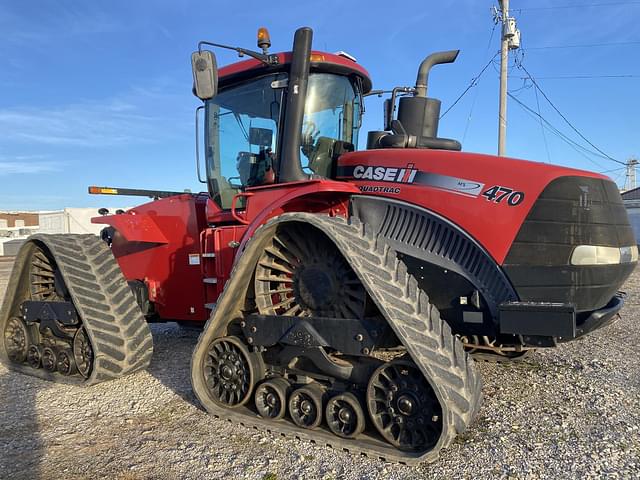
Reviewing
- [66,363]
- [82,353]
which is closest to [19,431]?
[82,353]

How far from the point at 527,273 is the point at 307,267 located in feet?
4.84

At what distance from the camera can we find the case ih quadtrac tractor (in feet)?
10.4

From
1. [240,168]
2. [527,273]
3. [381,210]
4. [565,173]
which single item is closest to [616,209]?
[565,173]

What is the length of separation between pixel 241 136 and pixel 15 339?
3.47 metres

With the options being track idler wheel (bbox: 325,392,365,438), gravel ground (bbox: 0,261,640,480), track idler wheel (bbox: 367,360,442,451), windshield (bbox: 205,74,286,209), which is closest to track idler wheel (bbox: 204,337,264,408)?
gravel ground (bbox: 0,261,640,480)

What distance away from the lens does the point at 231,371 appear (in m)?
3.89

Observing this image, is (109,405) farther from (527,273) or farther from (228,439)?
(527,273)

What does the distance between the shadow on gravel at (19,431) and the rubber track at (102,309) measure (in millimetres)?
255

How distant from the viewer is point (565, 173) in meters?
3.43

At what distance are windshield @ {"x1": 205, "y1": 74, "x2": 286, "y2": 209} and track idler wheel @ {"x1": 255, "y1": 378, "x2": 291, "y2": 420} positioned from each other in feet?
5.80

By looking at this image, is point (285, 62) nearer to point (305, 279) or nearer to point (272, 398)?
point (305, 279)

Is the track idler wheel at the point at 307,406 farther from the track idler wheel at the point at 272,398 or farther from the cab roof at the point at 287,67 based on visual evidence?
the cab roof at the point at 287,67

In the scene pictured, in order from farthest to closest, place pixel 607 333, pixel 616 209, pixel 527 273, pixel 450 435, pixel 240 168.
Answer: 1. pixel 607 333
2. pixel 240 168
3. pixel 616 209
4. pixel 527 273
5. pixel 450 435

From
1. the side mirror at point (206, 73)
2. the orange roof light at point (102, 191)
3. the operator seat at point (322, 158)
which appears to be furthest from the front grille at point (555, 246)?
the orange roof light at point (102, 191)
